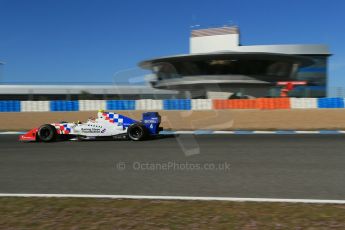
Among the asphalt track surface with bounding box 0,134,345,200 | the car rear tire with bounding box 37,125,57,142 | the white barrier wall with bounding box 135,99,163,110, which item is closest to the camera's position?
the asphalt track surface with bounding box 0,134,345,200

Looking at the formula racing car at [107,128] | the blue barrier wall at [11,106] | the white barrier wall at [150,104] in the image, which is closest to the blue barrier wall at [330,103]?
the white barrier wall at [150,104]

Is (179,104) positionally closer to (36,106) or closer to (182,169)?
(36,106)

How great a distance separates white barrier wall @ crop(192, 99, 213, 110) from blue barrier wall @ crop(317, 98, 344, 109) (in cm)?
503

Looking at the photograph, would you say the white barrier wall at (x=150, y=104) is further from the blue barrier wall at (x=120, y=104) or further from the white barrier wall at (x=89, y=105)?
the white barrier wall at (x=89, y=105)

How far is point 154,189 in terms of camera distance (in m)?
5.84

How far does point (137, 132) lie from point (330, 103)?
9.68m

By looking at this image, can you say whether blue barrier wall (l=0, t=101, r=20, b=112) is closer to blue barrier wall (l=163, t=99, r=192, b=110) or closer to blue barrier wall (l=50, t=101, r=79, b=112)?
blue barrier wall (l=50, t=101, r=79, b=112)

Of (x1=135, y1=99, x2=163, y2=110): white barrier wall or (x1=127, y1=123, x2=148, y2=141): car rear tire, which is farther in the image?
(x1=135, y1=99, x2=163, y2=110): white barrier wall

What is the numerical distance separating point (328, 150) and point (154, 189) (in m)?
5.79

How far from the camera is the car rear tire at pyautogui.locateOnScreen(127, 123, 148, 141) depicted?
1213 centimetres

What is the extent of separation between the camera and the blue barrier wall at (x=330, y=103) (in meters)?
16.8

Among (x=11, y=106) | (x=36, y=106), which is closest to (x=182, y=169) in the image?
(x=36, y=106)

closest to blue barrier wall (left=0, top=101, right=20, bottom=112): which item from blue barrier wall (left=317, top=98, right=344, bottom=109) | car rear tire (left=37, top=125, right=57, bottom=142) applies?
car rear tire (left=37, top=125, right=57, bottom=142)

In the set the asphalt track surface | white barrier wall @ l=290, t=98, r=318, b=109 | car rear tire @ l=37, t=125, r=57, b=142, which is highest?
white barrier wall @ l=290, t=98, r=318, b=109
